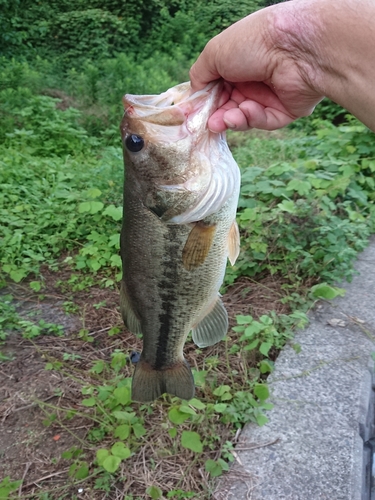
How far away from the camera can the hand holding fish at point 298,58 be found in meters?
1.54

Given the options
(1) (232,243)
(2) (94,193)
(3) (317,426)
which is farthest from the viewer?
(2) (94,193)

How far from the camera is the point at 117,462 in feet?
7.19

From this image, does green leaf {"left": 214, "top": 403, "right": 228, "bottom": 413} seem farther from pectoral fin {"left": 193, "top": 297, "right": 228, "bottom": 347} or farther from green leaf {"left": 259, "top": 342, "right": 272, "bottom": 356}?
pectoral fin {"left": 193, "top": 297, "right": 228, "bottom": 347}

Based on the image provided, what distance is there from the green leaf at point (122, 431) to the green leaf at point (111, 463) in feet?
0.59

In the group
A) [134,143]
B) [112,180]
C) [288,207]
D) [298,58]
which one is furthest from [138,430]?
[112,180]

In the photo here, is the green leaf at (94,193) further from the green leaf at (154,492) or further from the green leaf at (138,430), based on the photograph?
the green leaf at (154,492)

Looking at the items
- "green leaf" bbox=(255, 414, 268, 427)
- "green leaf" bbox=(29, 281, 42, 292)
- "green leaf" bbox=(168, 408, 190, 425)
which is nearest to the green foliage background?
"green leaf" bbox=(29, 281, 42, 292)

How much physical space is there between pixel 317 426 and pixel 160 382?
0.92 metres

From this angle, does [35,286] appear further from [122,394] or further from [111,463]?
[111,463]

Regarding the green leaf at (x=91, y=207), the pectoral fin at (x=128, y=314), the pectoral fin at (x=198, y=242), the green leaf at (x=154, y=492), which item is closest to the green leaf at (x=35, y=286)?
the green leaf at (x=91, y=207)

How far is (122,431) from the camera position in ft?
7.90

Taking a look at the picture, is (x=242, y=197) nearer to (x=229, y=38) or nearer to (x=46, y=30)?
(x=229, y=38)

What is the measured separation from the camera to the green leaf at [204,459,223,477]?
2242 mm

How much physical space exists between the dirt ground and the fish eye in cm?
158
